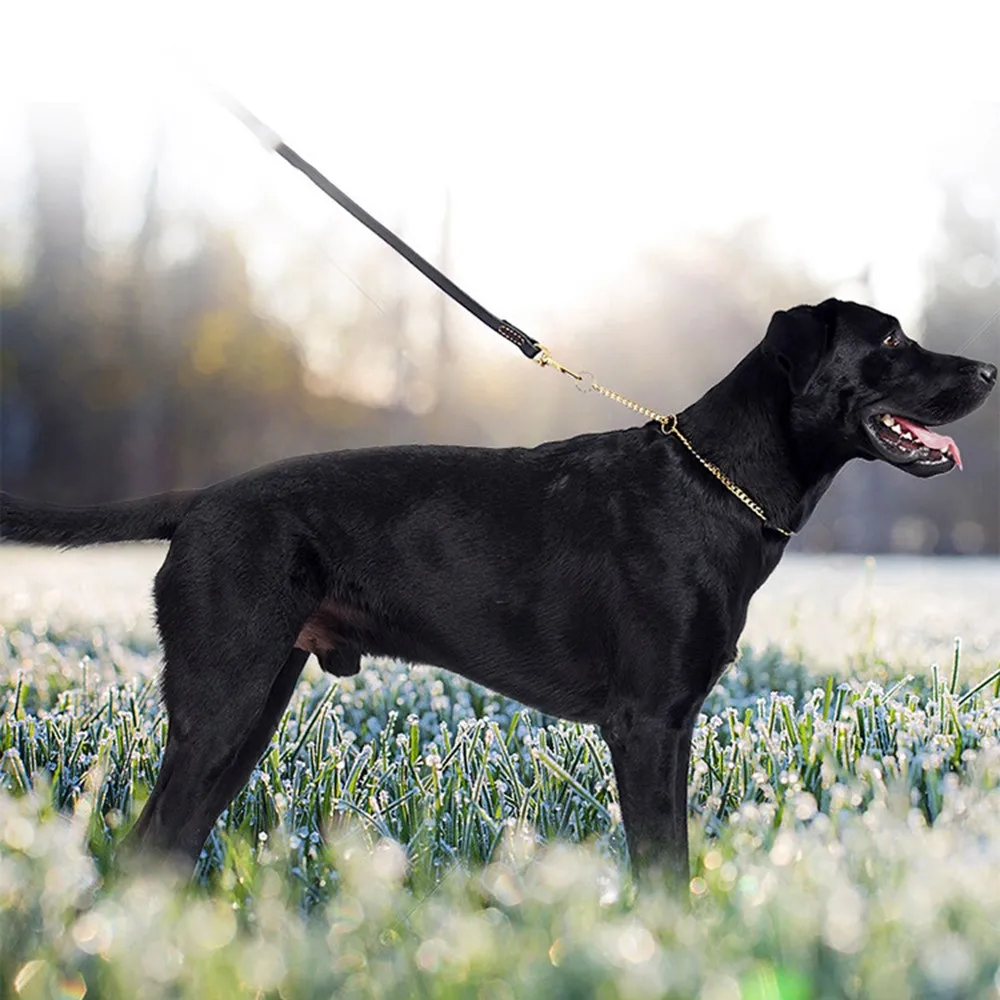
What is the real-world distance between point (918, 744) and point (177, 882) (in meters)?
2.37

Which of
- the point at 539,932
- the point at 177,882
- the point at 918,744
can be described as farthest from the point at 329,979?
the point at 918,744

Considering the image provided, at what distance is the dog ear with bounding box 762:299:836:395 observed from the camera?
10.1ft

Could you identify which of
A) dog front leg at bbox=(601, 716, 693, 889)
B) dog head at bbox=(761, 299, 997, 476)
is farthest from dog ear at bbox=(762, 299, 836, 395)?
dog front leg at bbox=(601, 716, 693, 889)

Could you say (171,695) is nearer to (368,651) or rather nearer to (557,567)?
(368,651)

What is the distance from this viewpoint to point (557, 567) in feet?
10.2

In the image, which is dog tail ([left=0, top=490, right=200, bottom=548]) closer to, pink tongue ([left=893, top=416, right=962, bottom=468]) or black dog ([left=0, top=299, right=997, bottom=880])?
black dog ([left=0, top=299, right=997, bottom=880])

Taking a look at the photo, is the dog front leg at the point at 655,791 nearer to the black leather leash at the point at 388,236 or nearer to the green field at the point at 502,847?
the green field at the point at 502,847

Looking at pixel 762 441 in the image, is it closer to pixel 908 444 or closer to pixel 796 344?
pixel 796 344

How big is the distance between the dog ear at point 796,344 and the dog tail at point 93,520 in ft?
5.18

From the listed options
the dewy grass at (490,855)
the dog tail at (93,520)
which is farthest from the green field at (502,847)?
the dog tail at (93,520)

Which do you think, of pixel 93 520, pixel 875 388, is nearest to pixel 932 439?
pixel 875 388

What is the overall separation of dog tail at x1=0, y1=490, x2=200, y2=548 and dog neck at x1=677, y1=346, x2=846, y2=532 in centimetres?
139

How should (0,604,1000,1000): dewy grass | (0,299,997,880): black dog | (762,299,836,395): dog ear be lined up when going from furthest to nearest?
1. (762,299,836,395): dog ear
2. (0,299,997,880): black dog
3. (0,604,1000,1000): dewy grass

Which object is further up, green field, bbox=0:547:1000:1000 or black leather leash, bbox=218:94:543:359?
black leather leash, bbox=218:94:543:359
